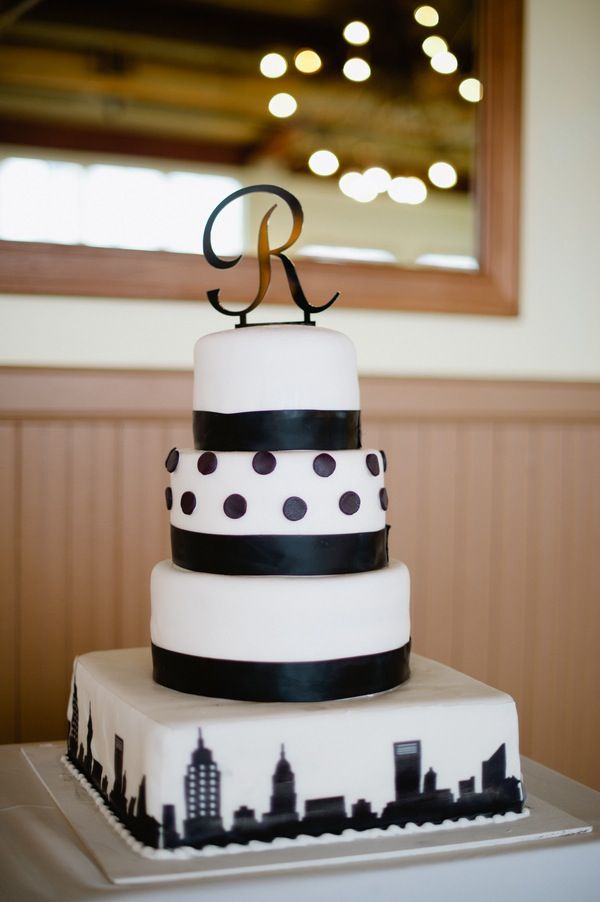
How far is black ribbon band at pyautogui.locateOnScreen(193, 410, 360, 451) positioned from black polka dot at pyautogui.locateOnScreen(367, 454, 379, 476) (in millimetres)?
40

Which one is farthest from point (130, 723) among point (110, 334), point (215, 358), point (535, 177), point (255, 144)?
point (255, 144)

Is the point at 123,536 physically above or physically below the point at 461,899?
above

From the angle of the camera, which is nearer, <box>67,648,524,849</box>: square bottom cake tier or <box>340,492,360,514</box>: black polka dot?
<box>67,648,524,849</box>: square bottom cake tier

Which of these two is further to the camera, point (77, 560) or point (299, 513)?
point (77, 560)

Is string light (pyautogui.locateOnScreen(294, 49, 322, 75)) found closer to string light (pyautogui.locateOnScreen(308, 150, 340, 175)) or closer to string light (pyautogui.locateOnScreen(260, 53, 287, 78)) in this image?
string light (pyautogui.locateOnScreen(260, 53, 287, 78))

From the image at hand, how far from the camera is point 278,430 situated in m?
1.04

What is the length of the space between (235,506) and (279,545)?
7 centimetres

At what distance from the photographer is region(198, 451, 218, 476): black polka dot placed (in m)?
1.03

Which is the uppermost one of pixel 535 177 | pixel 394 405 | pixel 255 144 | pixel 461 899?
pixel 255 144

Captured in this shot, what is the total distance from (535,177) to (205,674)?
63.3 inches

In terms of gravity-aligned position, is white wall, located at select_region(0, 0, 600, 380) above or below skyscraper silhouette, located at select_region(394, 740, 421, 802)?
above

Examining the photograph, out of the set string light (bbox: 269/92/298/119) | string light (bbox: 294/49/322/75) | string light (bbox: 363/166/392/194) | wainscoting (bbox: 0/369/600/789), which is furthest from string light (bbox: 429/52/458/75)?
string light (bbox: 363/166/392/194)

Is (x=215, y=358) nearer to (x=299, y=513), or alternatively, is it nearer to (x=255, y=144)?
(x=299, y=513)

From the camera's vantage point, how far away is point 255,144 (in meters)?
6.53
